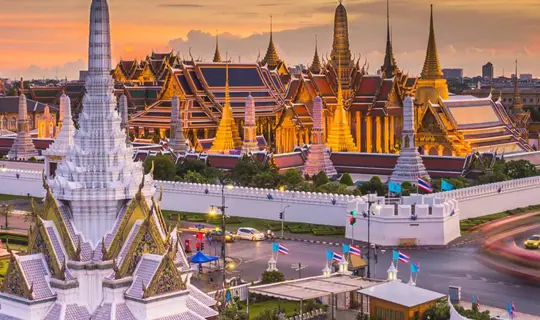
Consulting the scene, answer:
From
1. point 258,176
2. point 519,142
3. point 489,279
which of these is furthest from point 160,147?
point 489,279

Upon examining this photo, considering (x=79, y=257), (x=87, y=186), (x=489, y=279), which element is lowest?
(x=489, y=279)

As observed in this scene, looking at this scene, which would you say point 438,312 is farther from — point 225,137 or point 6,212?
Answer: point 225,137

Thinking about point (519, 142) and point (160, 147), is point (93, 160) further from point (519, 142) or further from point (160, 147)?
point (519, 142)

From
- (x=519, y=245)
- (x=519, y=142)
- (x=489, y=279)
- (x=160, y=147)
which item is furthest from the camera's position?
(x=519, y=142)

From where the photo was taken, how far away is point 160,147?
6281 cm

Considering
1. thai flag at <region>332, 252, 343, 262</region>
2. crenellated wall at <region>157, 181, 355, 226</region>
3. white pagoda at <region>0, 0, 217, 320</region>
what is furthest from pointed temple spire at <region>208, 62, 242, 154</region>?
white pagoda at <region>0, 0, 217, 320</region>

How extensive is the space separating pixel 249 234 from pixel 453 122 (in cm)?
2552

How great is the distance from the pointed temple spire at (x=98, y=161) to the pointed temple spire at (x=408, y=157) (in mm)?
31817

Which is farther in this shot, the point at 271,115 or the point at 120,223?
the point at 271,115

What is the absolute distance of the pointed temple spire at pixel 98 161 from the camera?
2027cm

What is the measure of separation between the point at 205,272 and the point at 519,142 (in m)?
39.3

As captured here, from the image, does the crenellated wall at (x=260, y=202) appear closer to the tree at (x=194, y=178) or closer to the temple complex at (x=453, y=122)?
the tree at (x=194, y=178)

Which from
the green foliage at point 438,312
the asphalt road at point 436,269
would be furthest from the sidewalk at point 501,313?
the green foliage at point 438,312

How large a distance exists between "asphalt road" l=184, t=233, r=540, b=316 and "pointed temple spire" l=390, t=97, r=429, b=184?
43.1ft
